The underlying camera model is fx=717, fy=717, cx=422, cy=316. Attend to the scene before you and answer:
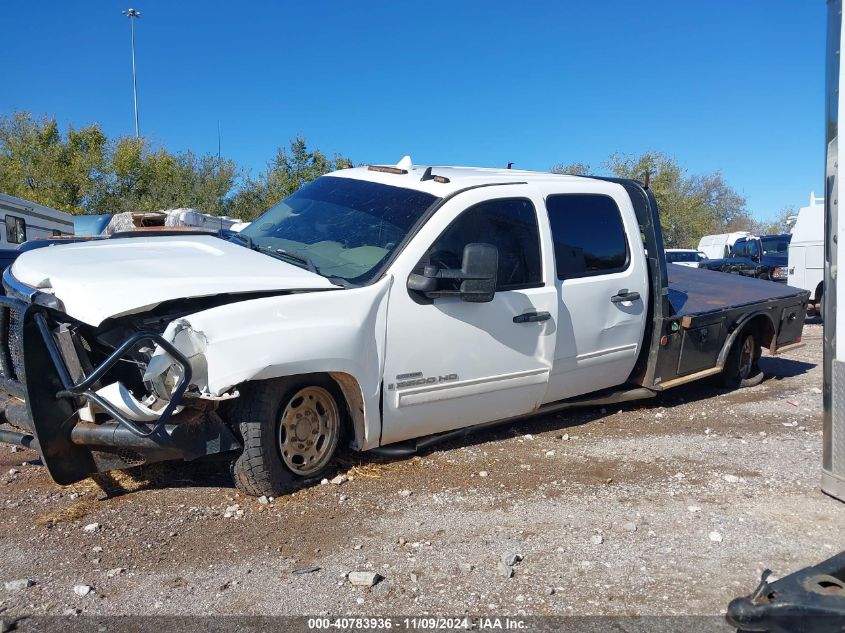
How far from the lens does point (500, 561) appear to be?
3490mm

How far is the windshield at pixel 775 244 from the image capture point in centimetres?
2219

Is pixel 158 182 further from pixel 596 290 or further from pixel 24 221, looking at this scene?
pixel 596 290

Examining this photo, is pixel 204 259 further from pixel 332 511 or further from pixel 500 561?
pixel 500 561

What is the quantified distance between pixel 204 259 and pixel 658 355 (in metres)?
3.73

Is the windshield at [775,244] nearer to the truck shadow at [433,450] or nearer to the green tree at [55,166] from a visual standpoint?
the truck shadow at [433,450]

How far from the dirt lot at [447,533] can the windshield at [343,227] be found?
133 centimetres

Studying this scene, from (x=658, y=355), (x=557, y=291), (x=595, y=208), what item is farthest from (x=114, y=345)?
(x=658, y=355)

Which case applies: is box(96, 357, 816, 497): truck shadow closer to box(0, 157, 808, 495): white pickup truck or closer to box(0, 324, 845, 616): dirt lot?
box(0, 324, 845, 616): dirt lot

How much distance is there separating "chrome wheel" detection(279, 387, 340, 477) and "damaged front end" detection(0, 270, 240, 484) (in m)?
0.35

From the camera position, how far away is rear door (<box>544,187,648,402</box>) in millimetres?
5230

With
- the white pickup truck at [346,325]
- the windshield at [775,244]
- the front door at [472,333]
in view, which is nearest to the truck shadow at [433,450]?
the white pickup truck at [346,325]

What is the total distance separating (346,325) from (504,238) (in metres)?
1.43

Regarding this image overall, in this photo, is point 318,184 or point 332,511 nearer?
point 332,511

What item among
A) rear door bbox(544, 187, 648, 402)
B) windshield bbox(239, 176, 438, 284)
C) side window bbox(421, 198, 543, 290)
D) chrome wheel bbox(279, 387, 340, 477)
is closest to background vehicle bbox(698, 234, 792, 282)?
rear door bbox(544, 187, 648, 402)
